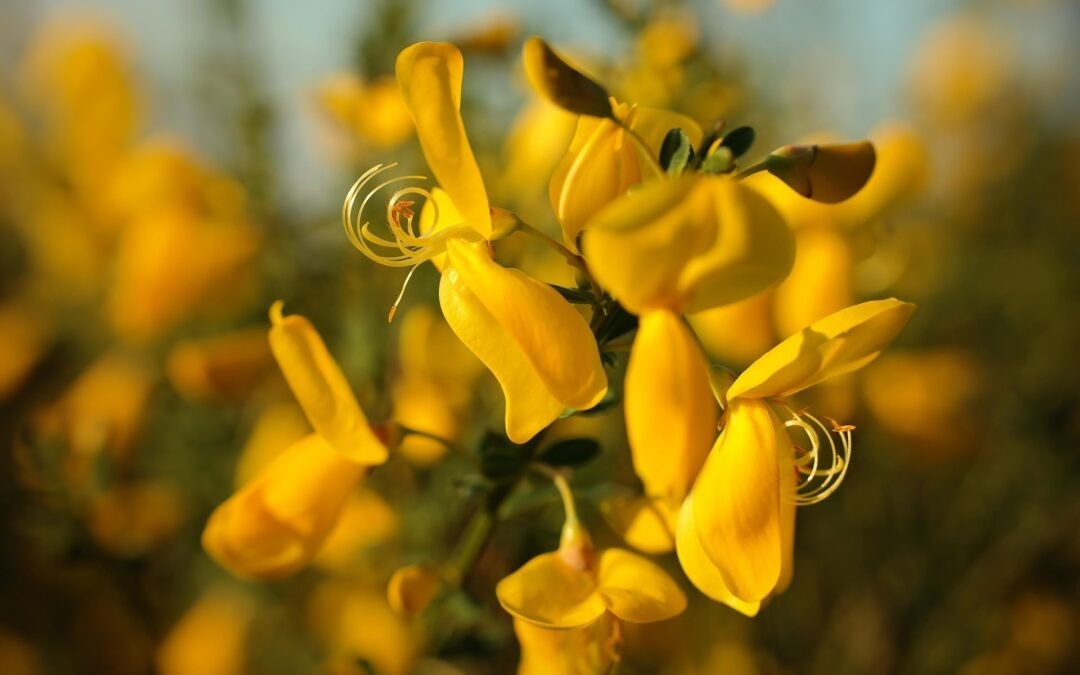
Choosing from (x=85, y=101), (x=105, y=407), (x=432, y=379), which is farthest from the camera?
(x=85, y=101)

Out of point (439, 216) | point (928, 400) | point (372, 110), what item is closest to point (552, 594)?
point (439, 216)

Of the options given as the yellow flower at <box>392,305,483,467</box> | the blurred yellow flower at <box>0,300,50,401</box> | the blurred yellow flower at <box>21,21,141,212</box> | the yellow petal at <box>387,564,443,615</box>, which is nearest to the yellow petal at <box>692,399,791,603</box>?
the yellow petal at <box>387,564,443,615</box>

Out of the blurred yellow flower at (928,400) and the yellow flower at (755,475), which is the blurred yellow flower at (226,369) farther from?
the blurred yellow flower at (928,400)

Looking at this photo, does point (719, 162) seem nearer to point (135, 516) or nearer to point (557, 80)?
point (557, 80)

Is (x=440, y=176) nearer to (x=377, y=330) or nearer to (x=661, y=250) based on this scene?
(x=661, y=250)

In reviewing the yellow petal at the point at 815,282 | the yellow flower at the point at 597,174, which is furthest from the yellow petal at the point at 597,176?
the yellow petal at the point at 815,282

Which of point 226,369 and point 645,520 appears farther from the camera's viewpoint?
point 226,369

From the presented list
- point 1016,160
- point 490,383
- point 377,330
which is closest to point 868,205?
point 490,383
